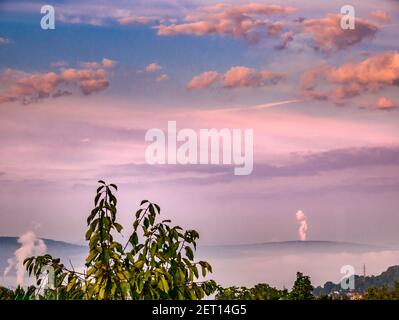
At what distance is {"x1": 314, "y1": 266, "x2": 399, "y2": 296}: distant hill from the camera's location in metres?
6.88

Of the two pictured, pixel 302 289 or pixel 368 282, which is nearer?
pixel 302 289

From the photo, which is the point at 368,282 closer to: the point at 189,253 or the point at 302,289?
the point at 302,289

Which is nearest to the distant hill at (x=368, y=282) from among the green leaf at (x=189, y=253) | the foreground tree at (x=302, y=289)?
the foreground tree at (x=302, y=289)

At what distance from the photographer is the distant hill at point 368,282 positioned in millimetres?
6882

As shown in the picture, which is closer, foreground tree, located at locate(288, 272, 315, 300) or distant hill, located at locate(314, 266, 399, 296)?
foreground tree, located at locate(288, 272, 315, 300)

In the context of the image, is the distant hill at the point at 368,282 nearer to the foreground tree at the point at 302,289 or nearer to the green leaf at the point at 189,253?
the foreground tree at the point at 302,289

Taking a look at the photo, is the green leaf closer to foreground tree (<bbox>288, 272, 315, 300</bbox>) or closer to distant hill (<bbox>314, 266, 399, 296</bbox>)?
foreground tree (<bbox>288, 272, 315, 300</bbox>)

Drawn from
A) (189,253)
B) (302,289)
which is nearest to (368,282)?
(302,289)

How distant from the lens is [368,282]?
7.02m

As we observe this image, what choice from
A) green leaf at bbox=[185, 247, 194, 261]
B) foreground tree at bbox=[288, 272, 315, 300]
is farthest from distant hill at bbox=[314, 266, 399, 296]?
green leaf at bbox=[185, 247, 194, 261]
